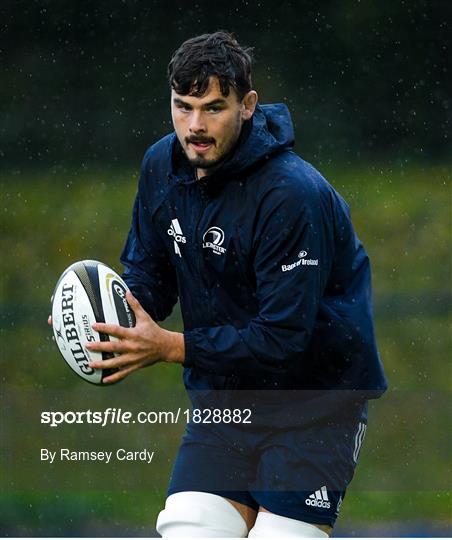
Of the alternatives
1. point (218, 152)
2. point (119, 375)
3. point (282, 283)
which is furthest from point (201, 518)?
point (218, 152)

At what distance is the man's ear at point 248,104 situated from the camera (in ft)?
10.5

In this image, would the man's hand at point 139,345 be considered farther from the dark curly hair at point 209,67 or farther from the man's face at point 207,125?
the dark curly hair at point 209,67

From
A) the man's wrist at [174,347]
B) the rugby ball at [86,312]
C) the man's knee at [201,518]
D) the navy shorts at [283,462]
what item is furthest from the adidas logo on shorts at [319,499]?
the rugby ball at [86,312]

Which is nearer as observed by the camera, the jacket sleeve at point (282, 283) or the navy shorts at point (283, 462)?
the jacket sleeve at point (282, 283)

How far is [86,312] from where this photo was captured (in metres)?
3.20

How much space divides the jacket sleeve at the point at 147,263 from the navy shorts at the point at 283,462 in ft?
1.27

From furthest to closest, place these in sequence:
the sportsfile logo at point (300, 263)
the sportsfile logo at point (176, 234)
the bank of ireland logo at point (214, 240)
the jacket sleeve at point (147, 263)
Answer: the jacket sleeve at point (147, 263) < the sportsfile logo at point (176, 234) < the bank of ireland logo at point (214, 240) < the sportsfile logo at point (300, 263)

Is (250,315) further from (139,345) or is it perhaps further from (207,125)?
(207,125)

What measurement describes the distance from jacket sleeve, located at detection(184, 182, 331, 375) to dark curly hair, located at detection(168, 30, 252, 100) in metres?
0.32

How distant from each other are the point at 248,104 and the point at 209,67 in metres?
0.15
